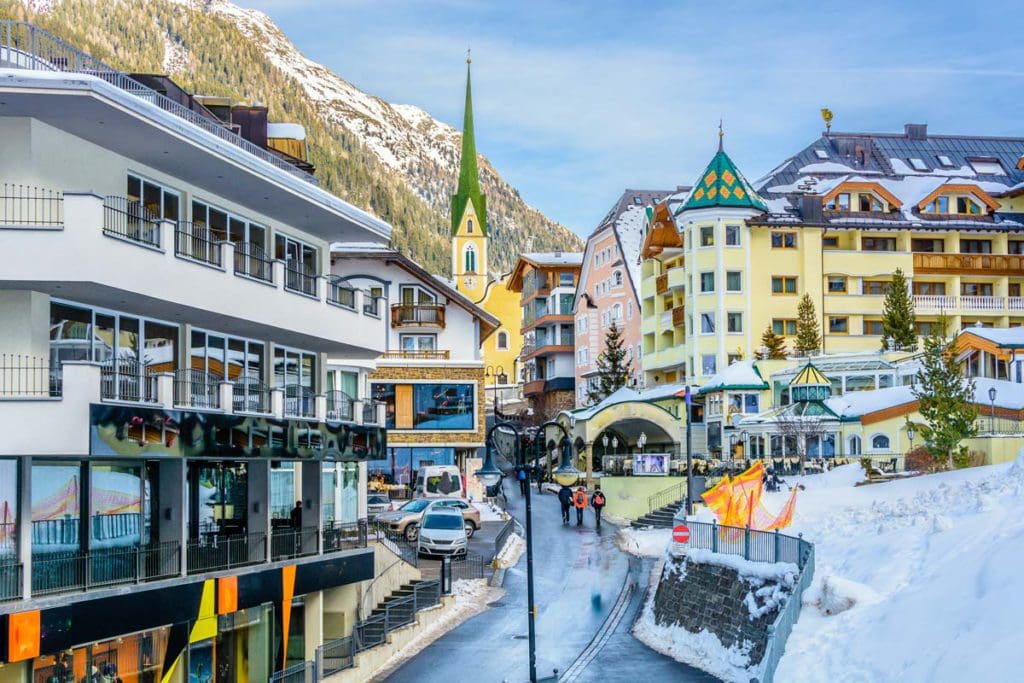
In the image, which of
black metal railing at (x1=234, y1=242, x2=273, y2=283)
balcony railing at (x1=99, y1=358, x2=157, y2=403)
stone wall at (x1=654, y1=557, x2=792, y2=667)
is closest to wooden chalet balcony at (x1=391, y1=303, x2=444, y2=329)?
stone wall at (x1=654, y1=557, x2=792, y2=667)

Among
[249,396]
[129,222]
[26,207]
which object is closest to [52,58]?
[129,222]

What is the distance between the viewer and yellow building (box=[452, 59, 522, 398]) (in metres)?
141

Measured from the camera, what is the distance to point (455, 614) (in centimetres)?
3947

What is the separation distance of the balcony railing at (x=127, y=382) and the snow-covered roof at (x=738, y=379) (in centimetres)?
4593

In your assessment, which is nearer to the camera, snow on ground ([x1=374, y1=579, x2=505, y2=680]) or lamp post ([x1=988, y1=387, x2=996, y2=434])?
snow on ground ([x1=374, y1=579, x2=505, y2=680])

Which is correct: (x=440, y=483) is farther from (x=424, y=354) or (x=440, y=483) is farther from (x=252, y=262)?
(x=252, y=262)

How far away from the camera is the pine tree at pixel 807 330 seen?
7500 cm

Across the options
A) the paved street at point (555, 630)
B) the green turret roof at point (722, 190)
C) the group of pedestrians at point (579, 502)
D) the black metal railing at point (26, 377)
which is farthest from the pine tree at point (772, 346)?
the black metal railing at point (26, 377)

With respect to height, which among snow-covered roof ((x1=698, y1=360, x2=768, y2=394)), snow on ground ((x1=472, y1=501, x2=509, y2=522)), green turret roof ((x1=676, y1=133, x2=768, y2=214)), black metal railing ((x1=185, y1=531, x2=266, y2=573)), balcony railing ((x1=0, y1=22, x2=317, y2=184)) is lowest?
snow on ground ((x1=472, y1=501, x2=509, y2=522))

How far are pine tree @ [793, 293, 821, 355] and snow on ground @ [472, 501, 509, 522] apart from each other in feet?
71.8

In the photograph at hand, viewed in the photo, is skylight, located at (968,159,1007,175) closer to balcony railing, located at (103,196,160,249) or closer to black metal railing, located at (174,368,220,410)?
black metal railing, located at (174,368,220,410)

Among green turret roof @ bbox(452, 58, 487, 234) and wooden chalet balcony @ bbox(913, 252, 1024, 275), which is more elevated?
green turret roof @ bbox(452, 58, 487, 234)

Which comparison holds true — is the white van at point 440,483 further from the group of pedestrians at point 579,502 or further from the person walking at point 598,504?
the person walking at point 598,504

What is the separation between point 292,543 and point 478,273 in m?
118
